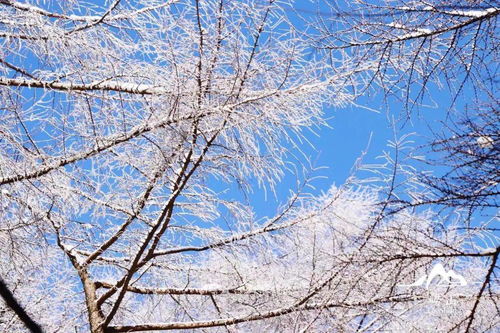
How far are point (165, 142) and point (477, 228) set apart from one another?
183 centimetres

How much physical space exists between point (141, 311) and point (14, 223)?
6.19 feet

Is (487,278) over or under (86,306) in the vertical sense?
under

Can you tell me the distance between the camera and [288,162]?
3998 mm

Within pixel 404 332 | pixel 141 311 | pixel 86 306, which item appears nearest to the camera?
pixel 404 332

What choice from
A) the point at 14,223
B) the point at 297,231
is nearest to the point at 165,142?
the point at 14,223

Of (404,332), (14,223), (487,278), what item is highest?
(14,223)

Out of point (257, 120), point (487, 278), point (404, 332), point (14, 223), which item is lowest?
point (487, 278)

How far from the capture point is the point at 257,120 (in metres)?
3.65

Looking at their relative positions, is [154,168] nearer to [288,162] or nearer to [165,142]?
[165,142]

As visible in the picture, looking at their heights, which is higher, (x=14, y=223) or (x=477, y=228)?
(x=14, y=223)

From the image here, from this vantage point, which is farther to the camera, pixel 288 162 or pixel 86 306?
pixel 86 306

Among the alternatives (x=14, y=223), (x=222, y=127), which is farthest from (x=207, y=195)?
(x=14, y=223)

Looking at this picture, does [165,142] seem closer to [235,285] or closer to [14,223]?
[14,223]

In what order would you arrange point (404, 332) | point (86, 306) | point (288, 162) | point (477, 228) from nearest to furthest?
point (477, 228), point (288, 162), point (404, 332), point (86, 306)
